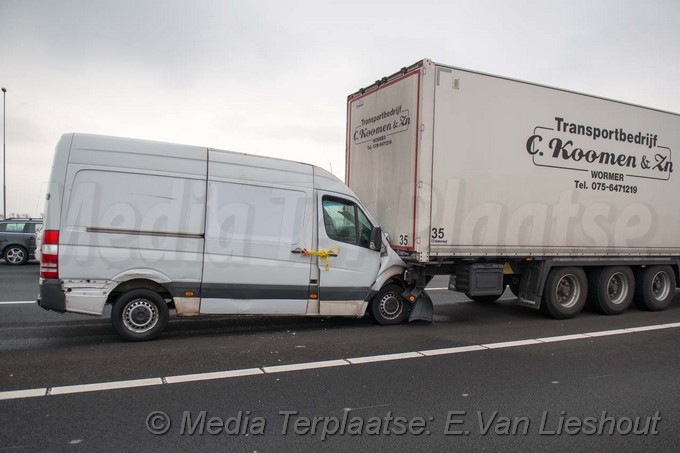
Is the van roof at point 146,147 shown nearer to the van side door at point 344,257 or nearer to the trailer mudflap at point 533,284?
the van side door at point 344,257

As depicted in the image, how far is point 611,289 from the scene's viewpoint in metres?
9.95

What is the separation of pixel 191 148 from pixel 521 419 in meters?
5.31

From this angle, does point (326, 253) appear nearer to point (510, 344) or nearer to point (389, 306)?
point (389, 306)

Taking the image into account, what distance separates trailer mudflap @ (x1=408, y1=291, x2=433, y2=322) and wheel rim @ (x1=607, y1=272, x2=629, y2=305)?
4.17 m

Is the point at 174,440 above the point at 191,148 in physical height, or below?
below

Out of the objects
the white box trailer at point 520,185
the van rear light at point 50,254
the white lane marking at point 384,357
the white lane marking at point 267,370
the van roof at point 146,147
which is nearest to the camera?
the white lane marking at point 267,370

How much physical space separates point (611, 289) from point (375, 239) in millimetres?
5459

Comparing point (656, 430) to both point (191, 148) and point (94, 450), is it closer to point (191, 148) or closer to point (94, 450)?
point (94, 450)

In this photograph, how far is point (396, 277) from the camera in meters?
8.23

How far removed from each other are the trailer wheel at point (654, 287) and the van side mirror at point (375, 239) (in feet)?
20.2

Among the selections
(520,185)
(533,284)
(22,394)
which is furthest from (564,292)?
(22,394)

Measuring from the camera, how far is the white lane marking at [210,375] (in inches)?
203

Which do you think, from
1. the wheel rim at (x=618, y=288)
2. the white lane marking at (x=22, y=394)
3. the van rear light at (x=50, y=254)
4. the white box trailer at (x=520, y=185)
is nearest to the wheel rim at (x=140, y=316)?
the van rear light at (x=50, y=254)

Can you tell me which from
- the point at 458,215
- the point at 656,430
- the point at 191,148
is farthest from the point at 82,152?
the point at 656,430
